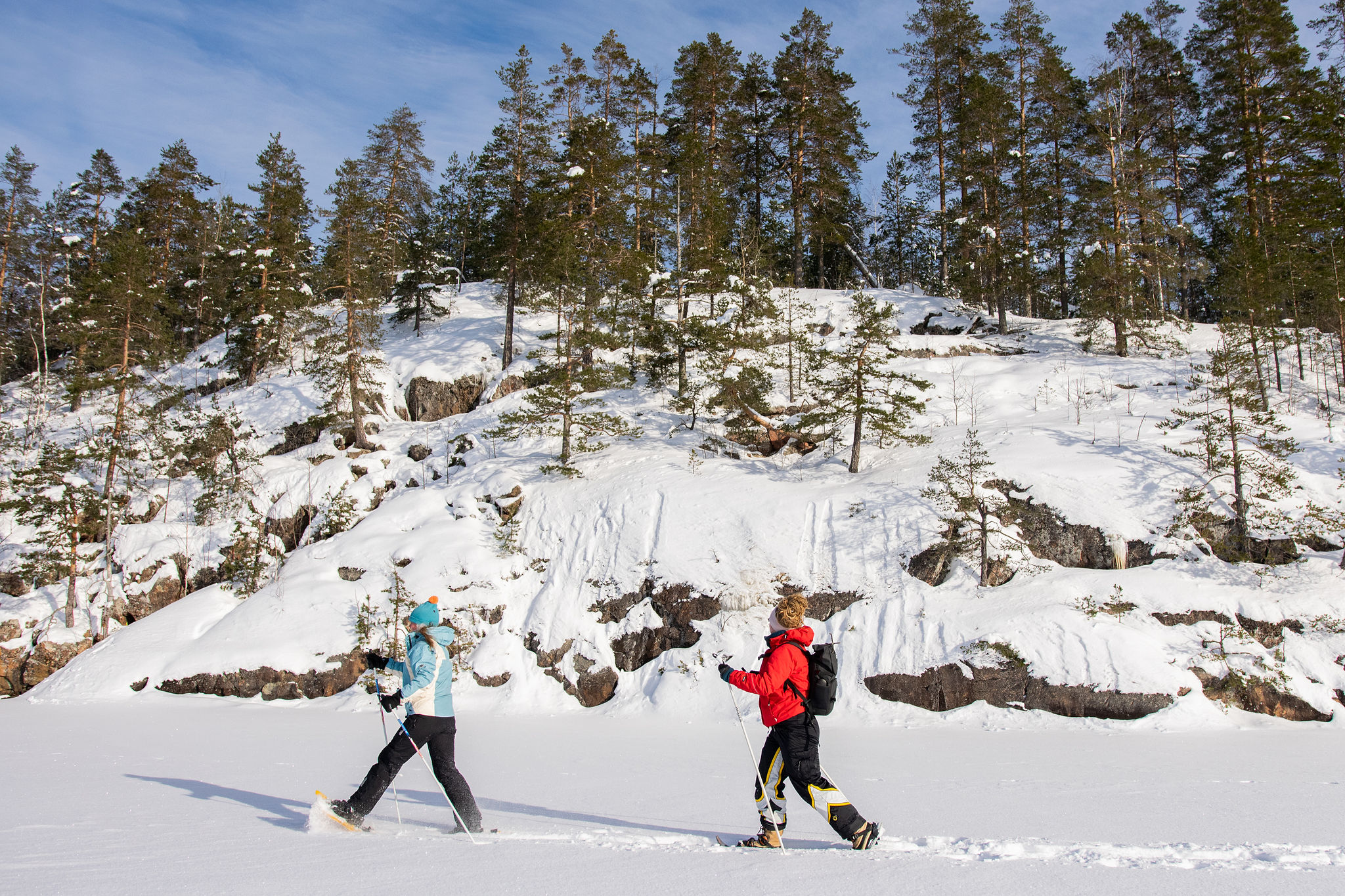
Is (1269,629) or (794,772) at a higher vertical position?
(794,772)

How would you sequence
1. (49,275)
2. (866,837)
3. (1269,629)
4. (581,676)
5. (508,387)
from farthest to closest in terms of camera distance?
(49,275) < (508,387) < (581,676) < (1269,629) < (866,837)

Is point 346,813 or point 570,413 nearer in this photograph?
point 346,813

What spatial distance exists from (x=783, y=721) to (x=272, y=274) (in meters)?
29.7

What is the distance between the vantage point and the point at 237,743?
28.0 feet

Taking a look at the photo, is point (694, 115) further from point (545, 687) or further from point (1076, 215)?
point (545, 687)

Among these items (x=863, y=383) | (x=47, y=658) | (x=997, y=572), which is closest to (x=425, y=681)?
(x=997, y=572)

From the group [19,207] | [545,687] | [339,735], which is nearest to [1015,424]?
[545,687]

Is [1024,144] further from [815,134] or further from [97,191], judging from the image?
[97,191]

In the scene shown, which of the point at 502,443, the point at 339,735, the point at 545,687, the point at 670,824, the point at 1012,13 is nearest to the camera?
the point at 670,824

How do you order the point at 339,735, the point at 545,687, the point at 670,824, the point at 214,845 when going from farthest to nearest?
1. the point at 545,687
2. the point at 339,735
3. the point at 670,824
4. the point at 214,845

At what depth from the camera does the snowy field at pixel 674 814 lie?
326 centimetres

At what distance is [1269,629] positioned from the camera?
10023 mm

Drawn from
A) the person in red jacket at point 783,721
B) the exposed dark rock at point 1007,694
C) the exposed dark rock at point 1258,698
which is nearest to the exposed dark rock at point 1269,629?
the exposed dark rock at point 1258,698

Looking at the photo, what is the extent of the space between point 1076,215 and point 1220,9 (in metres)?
11.1
